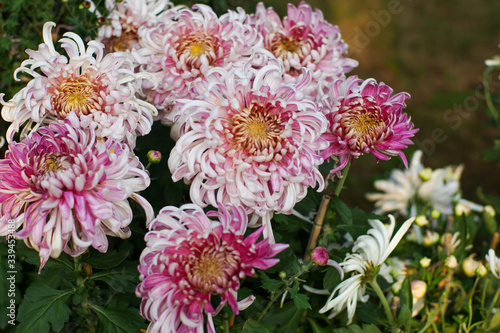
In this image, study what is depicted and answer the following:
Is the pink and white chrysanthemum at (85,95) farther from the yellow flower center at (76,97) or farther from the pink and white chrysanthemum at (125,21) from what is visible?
the pink and white chrysanthemum at (125,21)

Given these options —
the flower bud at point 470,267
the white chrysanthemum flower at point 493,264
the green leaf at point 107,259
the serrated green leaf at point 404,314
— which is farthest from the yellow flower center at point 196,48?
the flower bud at point 470,267

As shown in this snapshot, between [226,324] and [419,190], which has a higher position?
[419,190]

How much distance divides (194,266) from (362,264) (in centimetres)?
40

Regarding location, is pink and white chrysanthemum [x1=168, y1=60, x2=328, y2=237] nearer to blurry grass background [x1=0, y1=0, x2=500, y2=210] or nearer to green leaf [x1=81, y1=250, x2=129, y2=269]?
green leaf [x1=81, y1=250, x2=129, y2=269]

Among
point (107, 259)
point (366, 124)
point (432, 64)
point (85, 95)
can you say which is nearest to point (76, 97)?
point (85, 95)

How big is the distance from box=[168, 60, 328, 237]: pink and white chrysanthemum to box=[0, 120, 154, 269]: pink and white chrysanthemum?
0.35 ft

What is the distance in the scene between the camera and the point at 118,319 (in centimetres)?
98

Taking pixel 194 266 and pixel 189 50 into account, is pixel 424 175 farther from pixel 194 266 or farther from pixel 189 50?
pixel 194 266

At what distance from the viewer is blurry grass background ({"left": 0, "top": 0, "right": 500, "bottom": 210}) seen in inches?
126

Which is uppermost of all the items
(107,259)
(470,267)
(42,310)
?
(470,267)

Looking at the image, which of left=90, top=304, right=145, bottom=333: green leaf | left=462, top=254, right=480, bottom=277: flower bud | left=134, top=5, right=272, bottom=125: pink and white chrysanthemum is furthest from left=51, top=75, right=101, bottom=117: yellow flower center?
left=462, top=254, right=480, bottom=277: flower bud

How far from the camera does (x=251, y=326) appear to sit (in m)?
0.95

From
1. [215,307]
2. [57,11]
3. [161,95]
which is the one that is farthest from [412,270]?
[57,11]

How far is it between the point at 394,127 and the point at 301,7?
43 cm
